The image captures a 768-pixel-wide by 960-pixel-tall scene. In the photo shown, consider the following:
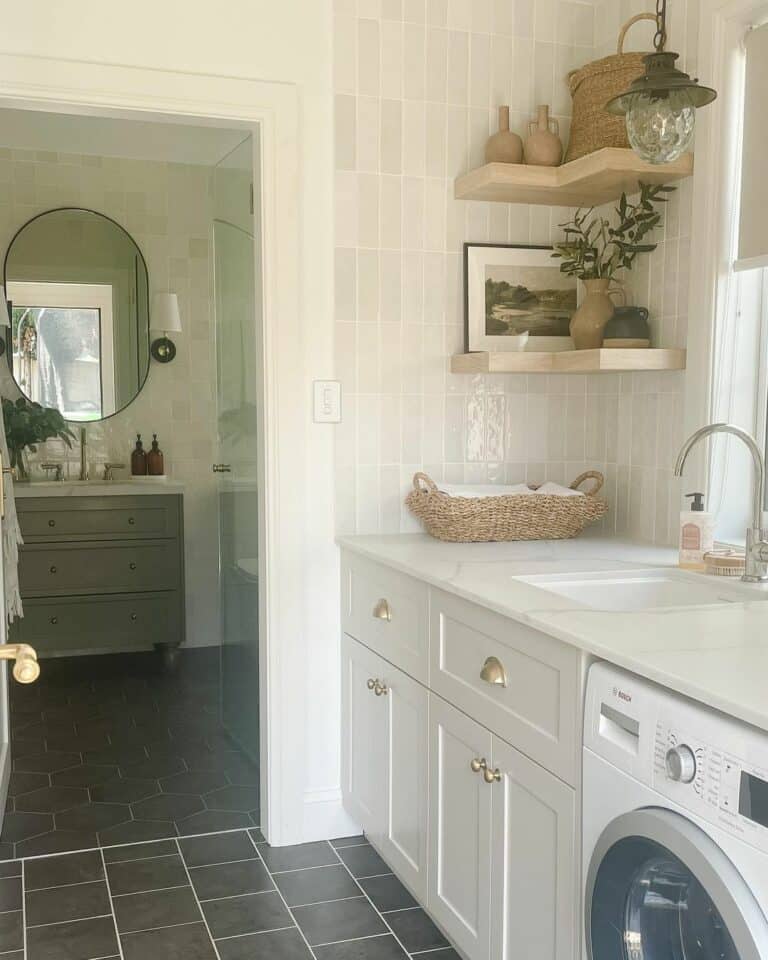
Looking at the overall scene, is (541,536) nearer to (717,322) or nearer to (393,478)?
(393,478)

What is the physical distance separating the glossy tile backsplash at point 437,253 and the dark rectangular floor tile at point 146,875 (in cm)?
103

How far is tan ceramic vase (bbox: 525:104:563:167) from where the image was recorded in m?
2.75

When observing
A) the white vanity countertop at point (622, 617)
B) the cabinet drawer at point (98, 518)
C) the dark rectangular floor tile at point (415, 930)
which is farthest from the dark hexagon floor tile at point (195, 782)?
the cabinet drawer at point (98, 518)

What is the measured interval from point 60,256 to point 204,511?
4.80 feet

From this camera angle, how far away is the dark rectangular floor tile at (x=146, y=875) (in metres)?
2.59

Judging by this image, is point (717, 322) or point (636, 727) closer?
point (636, 727)

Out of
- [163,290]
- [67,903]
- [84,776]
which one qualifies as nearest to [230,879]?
[67,903]

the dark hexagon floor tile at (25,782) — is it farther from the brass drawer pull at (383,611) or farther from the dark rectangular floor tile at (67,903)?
the brass drawer pull at (383,611)

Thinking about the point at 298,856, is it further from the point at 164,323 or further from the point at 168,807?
the point at 164,323

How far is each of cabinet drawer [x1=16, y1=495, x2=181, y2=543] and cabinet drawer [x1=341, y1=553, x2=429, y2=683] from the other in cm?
220

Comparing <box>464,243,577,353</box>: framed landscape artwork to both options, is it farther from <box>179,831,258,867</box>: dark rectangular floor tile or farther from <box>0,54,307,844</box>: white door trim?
<box>179,831,258,867</box>: dark rectangular floor tile

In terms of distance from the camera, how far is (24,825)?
2965 millimetres

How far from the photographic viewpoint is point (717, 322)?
2432 millimetres

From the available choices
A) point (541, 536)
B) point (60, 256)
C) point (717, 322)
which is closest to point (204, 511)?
point (60, 256)
